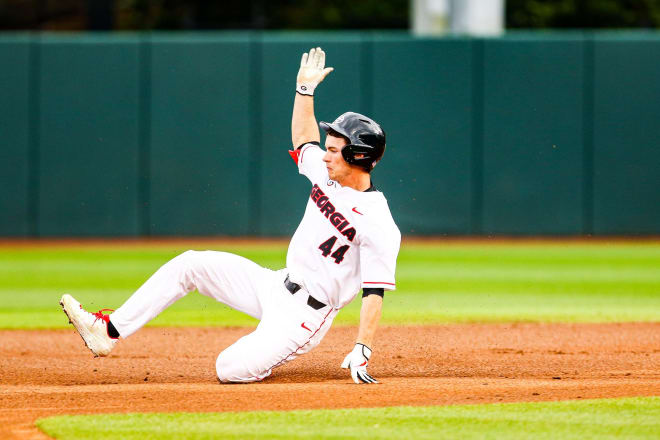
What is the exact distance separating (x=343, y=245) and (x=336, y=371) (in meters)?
1.03

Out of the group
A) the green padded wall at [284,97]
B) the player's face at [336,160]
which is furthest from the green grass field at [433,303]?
the player's face at [336,160]

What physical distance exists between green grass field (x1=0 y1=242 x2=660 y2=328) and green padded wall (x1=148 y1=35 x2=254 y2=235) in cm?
98

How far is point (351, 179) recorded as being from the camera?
205 inches

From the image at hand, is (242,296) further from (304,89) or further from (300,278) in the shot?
(304,89)

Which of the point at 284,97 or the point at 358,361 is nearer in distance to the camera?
the point at 358,361

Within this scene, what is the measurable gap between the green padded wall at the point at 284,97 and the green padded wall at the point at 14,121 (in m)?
3.41

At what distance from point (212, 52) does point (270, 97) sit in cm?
108

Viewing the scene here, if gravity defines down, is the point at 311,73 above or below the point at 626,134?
above

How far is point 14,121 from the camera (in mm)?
14469

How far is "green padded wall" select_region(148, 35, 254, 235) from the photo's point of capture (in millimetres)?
14570

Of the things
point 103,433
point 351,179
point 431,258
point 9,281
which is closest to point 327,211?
point 351,179

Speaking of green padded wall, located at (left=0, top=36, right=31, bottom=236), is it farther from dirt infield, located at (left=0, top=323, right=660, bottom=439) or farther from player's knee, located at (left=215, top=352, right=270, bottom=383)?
player's knee, located at (left=215, top=352, right=270, bottom=383)

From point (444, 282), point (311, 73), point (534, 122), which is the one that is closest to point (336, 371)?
point (311, 73)

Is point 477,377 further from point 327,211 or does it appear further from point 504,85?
point 504,85
